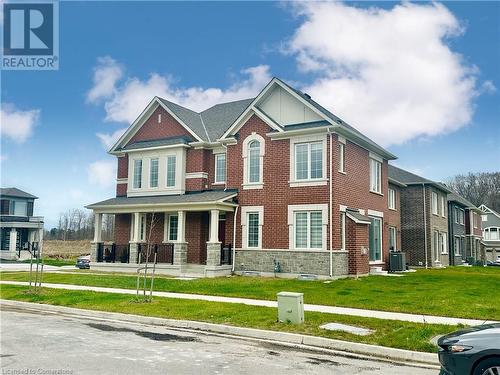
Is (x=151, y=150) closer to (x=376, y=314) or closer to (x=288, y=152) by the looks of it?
(x=288, y=152)

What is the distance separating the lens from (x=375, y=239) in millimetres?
26812

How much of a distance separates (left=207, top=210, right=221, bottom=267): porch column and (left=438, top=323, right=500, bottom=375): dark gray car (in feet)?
57.4

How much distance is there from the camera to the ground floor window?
26.2m

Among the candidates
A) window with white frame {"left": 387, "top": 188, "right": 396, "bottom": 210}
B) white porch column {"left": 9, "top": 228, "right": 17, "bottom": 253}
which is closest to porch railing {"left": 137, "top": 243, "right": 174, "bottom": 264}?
window with white frame {"left": 387, "top": 188, "right": 396, "bottom": 210}

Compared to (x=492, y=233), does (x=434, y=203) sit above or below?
above

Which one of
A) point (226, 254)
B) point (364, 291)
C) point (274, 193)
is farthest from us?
point (226, 254)

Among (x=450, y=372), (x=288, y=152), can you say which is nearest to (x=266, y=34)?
(x=288, y=152)

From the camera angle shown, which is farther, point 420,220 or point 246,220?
point 420,220

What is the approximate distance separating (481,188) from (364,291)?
271 ft

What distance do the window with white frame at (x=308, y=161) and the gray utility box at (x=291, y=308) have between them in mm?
11824

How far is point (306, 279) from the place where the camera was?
2150cm

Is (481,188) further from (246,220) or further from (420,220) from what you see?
(246,220)

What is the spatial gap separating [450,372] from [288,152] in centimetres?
1769

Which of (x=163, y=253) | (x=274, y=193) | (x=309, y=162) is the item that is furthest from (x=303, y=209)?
(x=163, y=253)
